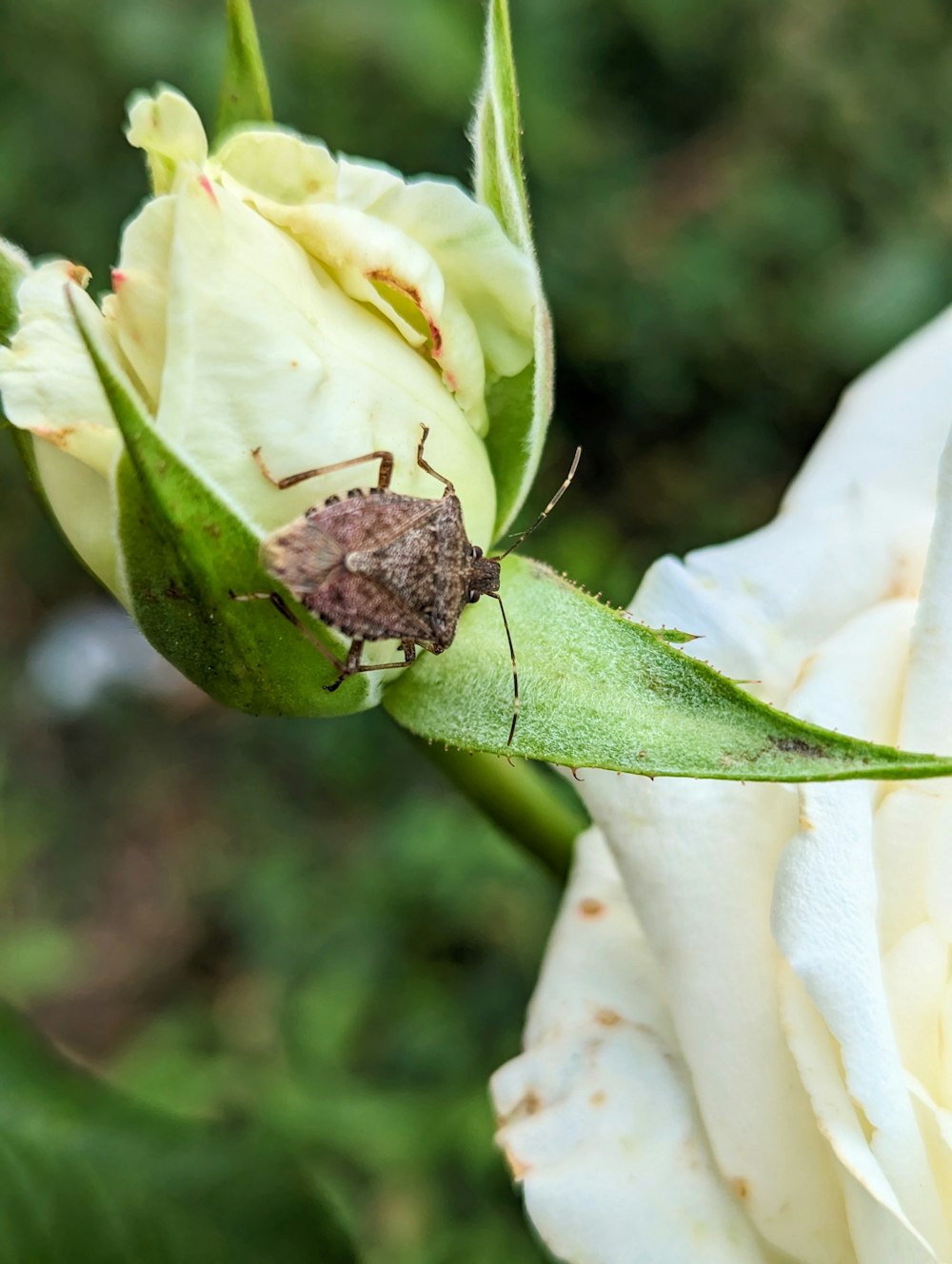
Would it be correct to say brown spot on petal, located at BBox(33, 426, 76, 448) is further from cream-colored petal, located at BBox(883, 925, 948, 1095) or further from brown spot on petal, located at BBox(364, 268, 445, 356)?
cream-colored petal, located at BBox(883, 925, 948, 1095)

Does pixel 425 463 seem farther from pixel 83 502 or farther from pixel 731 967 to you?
pixel 731 967

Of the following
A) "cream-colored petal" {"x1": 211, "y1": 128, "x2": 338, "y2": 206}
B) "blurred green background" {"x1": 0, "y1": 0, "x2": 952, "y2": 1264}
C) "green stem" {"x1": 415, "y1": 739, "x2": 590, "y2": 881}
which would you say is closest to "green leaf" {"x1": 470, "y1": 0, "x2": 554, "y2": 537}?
"cream-colored petal" {"x1": 211, "y1": 128, "x2": 338, "y2": 206}

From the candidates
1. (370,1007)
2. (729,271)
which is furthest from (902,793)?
(729,271)

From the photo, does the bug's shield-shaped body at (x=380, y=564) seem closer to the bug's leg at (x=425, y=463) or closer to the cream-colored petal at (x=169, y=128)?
the bug's leg at (x=425, y=463)

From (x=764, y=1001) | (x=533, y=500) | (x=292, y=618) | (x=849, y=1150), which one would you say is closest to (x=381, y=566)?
(x=292, y=618)

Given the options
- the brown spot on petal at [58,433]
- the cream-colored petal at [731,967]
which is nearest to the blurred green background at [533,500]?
the cream-colored petal at [731,967]
